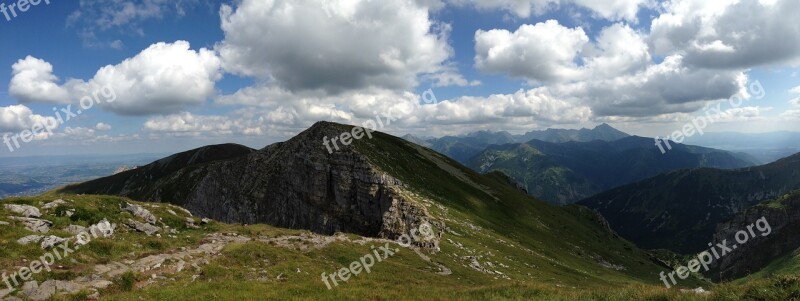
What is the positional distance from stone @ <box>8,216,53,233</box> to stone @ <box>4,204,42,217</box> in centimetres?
113

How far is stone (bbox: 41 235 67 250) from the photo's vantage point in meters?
22.5

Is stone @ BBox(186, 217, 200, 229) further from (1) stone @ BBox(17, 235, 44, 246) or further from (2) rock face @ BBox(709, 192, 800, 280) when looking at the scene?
(2) rock face @ BBox(709, 192, 800, 280)

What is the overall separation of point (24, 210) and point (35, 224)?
3010 mm

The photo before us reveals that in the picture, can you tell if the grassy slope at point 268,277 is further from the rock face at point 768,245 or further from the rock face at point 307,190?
the rock face at point 768,245

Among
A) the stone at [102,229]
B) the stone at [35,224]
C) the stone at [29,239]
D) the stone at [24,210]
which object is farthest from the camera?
the stone at [102,229]

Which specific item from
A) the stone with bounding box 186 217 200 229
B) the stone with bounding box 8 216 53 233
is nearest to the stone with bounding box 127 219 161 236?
the stone with bounding box 186 217 200 229

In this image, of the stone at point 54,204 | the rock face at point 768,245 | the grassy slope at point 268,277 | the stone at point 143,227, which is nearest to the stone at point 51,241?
the grassy slope at point 268,277

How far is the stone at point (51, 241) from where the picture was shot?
22.5 m

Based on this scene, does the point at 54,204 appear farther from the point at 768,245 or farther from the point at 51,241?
the point at 768,245

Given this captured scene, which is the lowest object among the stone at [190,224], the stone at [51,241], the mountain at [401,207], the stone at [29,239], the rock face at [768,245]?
the rock face at [768,245]

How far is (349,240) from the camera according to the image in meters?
42.6

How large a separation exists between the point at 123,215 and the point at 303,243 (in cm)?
1481

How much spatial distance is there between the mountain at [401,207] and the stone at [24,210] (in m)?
37.0

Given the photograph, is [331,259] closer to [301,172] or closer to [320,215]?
[320,215]
